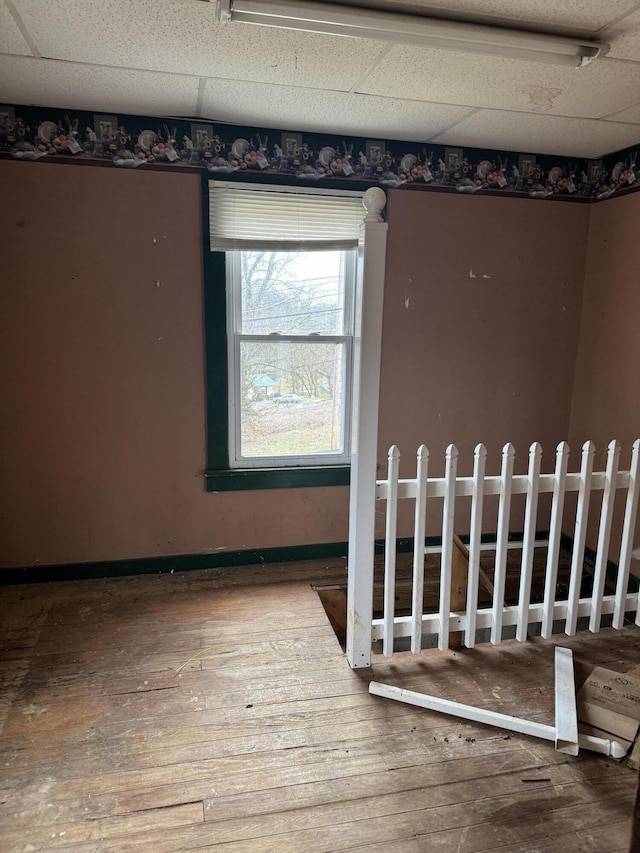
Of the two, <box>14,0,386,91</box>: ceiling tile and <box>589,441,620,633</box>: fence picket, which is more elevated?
<box>14,0,386,91</box>: ceiling tile

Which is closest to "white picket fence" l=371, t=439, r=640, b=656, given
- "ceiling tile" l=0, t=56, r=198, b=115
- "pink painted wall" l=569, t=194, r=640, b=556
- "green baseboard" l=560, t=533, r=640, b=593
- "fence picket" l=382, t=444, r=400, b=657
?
"fence picket" l=382, t=444, r=400, b=657

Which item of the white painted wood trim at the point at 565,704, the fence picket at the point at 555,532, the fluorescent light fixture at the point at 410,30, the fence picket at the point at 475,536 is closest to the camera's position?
the fluorescent light fixture at the point at 410,30

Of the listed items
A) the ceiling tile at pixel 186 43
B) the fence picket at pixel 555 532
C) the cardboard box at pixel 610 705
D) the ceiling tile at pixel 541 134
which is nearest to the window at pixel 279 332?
the ceiling tile at pixel 541 134

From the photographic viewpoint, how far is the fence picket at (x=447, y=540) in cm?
249

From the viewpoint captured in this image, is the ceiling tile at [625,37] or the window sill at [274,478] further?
the window sill at [274,478]

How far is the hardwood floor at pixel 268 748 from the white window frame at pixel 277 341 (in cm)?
96

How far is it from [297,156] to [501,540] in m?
2.34

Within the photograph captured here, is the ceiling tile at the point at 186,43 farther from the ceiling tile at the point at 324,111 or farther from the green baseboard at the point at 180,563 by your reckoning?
the green baseboard at the point at 180,563

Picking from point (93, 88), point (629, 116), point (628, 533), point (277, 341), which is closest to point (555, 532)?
point (628, 533)

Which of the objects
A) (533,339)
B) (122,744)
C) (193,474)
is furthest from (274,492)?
(533,339)

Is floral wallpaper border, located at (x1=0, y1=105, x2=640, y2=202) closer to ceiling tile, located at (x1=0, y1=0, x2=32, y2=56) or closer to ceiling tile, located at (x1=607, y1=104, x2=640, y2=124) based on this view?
ceiling tile, located at (x1=607, y1=104, x2=640, y2=124)

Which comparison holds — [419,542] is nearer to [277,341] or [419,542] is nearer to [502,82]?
[277,341]

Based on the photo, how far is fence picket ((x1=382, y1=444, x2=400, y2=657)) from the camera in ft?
7.97

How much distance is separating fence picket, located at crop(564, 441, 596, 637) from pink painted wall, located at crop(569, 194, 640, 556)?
2.67 ft
